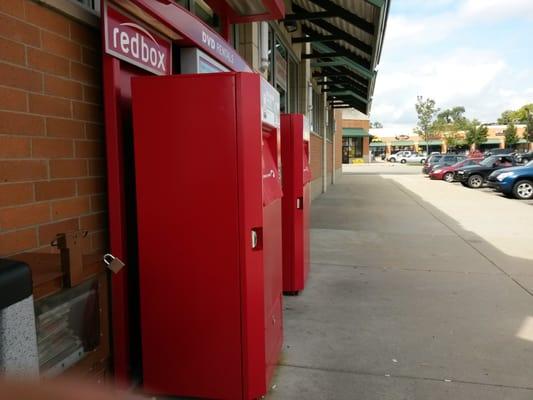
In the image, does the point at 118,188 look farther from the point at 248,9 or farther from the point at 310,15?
the point at 310,15

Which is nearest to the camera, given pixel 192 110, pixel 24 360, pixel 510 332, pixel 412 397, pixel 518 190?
pixel 24 360

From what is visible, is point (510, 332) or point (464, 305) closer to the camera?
point (510, 332)

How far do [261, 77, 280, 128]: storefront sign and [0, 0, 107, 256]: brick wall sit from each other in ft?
3.25

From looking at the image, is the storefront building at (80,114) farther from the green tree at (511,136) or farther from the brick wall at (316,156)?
the green tree at (511,136)

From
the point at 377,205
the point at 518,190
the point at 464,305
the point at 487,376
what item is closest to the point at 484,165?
the point at 518,190

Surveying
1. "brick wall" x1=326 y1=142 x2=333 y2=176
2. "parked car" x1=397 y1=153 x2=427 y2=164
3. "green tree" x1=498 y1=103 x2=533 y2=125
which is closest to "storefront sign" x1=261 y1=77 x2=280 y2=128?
"brick wall" x1=326 y1=142 x2=333 y2=176

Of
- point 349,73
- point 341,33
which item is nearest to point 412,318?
point 341,33

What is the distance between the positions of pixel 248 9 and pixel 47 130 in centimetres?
330

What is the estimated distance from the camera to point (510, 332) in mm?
4305

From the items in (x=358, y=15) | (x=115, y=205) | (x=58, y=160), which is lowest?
(x=115, y=205)

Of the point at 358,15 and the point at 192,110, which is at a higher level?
the point at 358,15

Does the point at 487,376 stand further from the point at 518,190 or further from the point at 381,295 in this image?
the point at 518,190

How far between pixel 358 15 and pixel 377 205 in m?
6.32

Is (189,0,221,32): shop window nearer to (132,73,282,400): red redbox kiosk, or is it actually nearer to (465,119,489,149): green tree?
(132,73,282,400): red redbox kiosk
